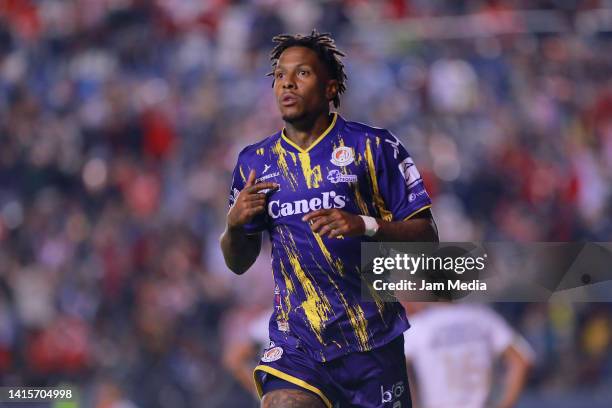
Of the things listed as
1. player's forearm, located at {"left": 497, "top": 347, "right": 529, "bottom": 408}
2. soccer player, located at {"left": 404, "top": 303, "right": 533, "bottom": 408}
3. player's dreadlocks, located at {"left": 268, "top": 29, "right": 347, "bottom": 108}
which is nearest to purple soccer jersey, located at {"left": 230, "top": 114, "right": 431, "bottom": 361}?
player's dreadlocks, located at {"left": 268, "top": 29, "right": 347, "bottom": 108}

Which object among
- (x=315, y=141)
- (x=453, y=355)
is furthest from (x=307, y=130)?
(x=453, y=355)

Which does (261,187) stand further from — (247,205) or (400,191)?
(400,191)

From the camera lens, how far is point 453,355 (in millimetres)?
7973

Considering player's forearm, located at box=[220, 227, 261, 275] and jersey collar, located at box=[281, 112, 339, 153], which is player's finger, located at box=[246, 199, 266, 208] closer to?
player's forearm, located at box=[220, 227, 261, 275]

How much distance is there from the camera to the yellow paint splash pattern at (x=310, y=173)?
5031 millimetres

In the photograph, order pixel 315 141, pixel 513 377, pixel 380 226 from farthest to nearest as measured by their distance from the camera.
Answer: pixel 513 377
pixel 315 141
pixel 380 226

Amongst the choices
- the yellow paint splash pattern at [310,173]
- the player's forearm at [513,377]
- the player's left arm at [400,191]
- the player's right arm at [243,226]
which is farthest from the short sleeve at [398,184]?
the player's forearm at [513,377]

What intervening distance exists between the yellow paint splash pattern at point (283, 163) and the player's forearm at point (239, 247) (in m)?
0.32

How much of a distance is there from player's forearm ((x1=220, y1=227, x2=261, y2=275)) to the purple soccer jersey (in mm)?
176

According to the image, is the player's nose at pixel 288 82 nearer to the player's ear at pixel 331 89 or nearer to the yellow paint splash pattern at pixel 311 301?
the player's ear at pixel 331 89

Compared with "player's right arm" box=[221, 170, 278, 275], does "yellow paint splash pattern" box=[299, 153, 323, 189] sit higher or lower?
higher

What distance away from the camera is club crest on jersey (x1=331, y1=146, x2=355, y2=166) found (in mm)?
5028

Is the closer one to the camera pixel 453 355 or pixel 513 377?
pixel 453 355

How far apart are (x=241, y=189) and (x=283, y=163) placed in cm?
28
